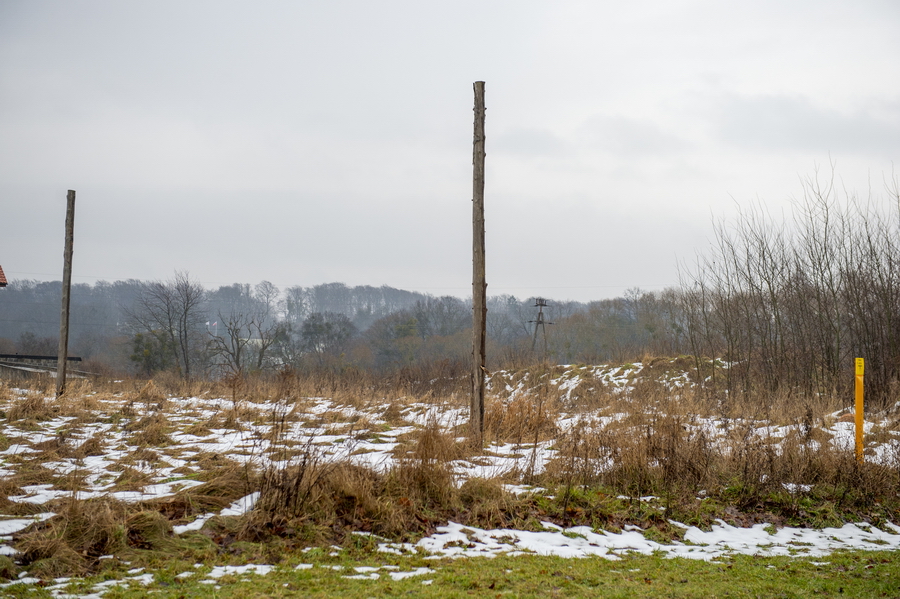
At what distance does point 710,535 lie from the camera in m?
5.27

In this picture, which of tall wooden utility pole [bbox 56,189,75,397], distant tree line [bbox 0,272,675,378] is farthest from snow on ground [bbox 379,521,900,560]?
distant tree line [bbox 0,272,675,378]

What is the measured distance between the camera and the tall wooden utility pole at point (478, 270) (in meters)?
8.69

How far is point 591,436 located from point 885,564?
3.34 metres

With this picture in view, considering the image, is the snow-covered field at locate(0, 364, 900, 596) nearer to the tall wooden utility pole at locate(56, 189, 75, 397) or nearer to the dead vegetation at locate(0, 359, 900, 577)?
the dead vegetation at locate(0, 359, 900, 577)

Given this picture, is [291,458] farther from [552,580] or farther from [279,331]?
[279,331]

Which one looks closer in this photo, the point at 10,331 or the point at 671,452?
the point at 671,452

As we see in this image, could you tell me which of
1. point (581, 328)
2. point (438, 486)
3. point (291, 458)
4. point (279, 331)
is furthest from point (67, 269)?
point (581, 328)

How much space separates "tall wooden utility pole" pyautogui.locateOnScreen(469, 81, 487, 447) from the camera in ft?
28.5

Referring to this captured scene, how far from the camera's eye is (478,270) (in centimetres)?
889

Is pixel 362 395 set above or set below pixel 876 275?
below

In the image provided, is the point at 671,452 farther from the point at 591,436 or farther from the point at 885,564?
the point at 885,564

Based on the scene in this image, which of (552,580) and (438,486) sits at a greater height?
(438,486)

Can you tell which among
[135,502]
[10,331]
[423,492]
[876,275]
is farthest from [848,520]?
[10,331]

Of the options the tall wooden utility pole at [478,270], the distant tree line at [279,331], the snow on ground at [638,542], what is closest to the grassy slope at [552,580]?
the snow on ground at [638,542]
